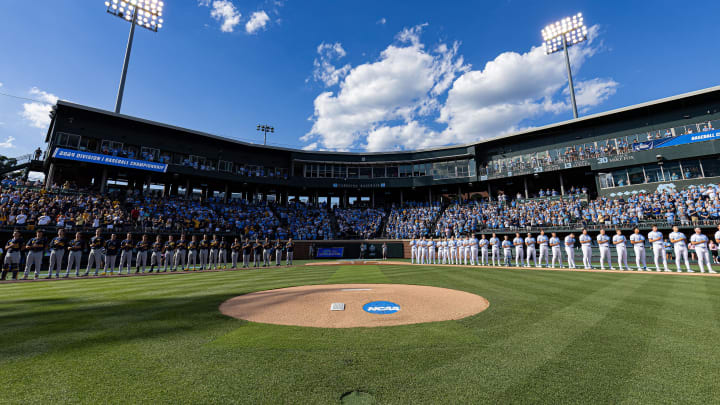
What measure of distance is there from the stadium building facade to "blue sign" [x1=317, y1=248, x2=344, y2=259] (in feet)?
33.6

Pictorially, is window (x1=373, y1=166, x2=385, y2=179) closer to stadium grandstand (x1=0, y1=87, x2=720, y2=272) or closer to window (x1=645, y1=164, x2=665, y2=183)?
stadium grandstand (x1=0, y1=87, x2=720, y2=272)

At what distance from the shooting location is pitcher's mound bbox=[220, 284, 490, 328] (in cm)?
543

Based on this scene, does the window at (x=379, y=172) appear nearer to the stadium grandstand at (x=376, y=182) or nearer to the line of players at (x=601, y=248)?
the stadium grandstand at (x=376, y=182)

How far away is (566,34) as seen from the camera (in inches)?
1389

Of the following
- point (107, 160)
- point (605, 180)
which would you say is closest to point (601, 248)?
point (605, 180)

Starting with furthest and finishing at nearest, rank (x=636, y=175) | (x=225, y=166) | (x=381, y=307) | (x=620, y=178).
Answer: (x=225, y=166) → (x=620, y=178) → (x=636, y=175) → (x=381, y=307)

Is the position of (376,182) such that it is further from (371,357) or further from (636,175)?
(371,357)

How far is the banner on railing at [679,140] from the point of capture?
23.9 meters

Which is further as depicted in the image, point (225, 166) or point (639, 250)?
point (225, 166)

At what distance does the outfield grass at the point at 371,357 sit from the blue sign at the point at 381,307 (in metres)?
1.24

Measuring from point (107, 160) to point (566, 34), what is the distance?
52.4m

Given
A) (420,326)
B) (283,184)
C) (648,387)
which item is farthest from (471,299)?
(283,184)

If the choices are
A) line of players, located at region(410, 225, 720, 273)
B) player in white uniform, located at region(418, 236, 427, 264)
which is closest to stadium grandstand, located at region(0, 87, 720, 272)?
player in white uniform, located at region(418, 236, 427, 264)

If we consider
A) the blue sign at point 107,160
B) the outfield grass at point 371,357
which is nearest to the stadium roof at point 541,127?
the blue sign at point 107,160
